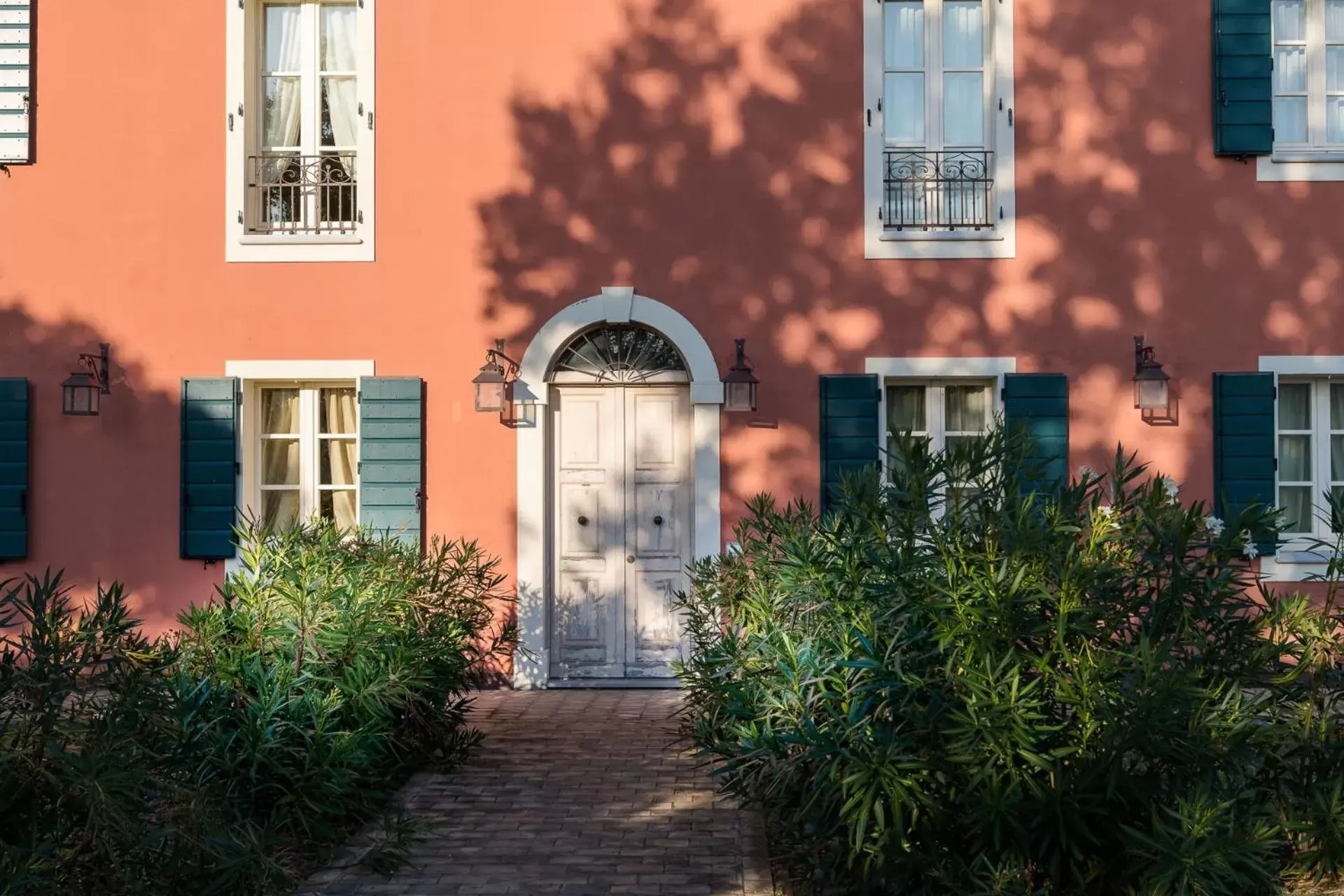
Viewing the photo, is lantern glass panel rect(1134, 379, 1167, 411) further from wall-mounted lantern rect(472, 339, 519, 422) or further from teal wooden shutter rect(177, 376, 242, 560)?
teal wooden shutter rect(177, 376, 242, 560)

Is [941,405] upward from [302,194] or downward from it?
downward

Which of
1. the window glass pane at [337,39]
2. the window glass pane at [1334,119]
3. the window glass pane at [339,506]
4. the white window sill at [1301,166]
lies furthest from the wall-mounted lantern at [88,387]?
the window glass pane at [1334,119]

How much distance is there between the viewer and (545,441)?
9039 mm

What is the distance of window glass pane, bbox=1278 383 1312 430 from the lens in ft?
29.6

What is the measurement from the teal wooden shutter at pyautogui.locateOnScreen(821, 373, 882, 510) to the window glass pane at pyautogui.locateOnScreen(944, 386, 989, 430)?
26.3 inches

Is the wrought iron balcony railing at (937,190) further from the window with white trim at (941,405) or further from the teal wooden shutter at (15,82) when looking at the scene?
the teal wooden shutter at (15,82)

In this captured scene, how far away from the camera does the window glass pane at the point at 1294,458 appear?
900 centimetres

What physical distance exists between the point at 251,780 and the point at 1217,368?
7045 millimetres

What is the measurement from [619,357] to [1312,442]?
5.00 meters

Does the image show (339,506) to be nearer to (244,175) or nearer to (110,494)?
(110,494)

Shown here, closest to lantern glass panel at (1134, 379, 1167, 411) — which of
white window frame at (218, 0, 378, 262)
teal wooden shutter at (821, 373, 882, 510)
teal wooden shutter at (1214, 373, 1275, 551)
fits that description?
teal wooden shutter at (1214, 373, 1275, 551)

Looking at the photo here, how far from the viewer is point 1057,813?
Answer: 409cm

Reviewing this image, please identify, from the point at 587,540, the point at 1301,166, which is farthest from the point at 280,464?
the point at 1301,166

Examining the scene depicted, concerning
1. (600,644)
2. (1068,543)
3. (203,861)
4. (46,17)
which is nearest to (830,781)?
(1068,543)
